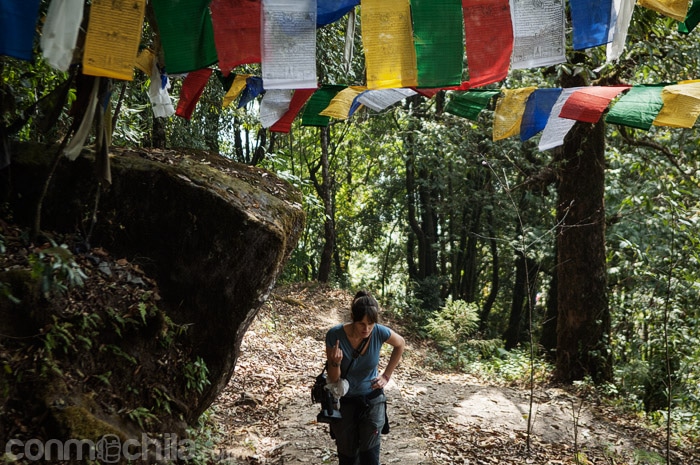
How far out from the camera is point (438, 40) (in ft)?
16.1

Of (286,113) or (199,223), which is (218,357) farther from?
(286,113)

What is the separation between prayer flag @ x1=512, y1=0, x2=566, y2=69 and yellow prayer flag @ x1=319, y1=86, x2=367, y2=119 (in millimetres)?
1435

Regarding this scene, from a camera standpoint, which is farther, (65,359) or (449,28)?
(449,28)

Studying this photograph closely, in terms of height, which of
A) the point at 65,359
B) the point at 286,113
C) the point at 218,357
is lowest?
the point at 218,357

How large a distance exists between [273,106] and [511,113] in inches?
93.1

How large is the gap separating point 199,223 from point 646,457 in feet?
17.9

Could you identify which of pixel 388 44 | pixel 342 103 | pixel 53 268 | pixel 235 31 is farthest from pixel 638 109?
pixel 53 268

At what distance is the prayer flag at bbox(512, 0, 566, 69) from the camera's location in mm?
4918

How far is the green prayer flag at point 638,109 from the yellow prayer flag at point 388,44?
1.75 m

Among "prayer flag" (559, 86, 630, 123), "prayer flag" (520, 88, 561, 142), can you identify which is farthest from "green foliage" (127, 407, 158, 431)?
"prayer flag" (559, 86, 630, 123)

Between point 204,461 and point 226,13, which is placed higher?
point 226,13

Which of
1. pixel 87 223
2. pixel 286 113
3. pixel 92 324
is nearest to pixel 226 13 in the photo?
pixel 286 113

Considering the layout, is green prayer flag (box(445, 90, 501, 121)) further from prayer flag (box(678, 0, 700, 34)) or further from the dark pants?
the dark pants

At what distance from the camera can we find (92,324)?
4613mm
